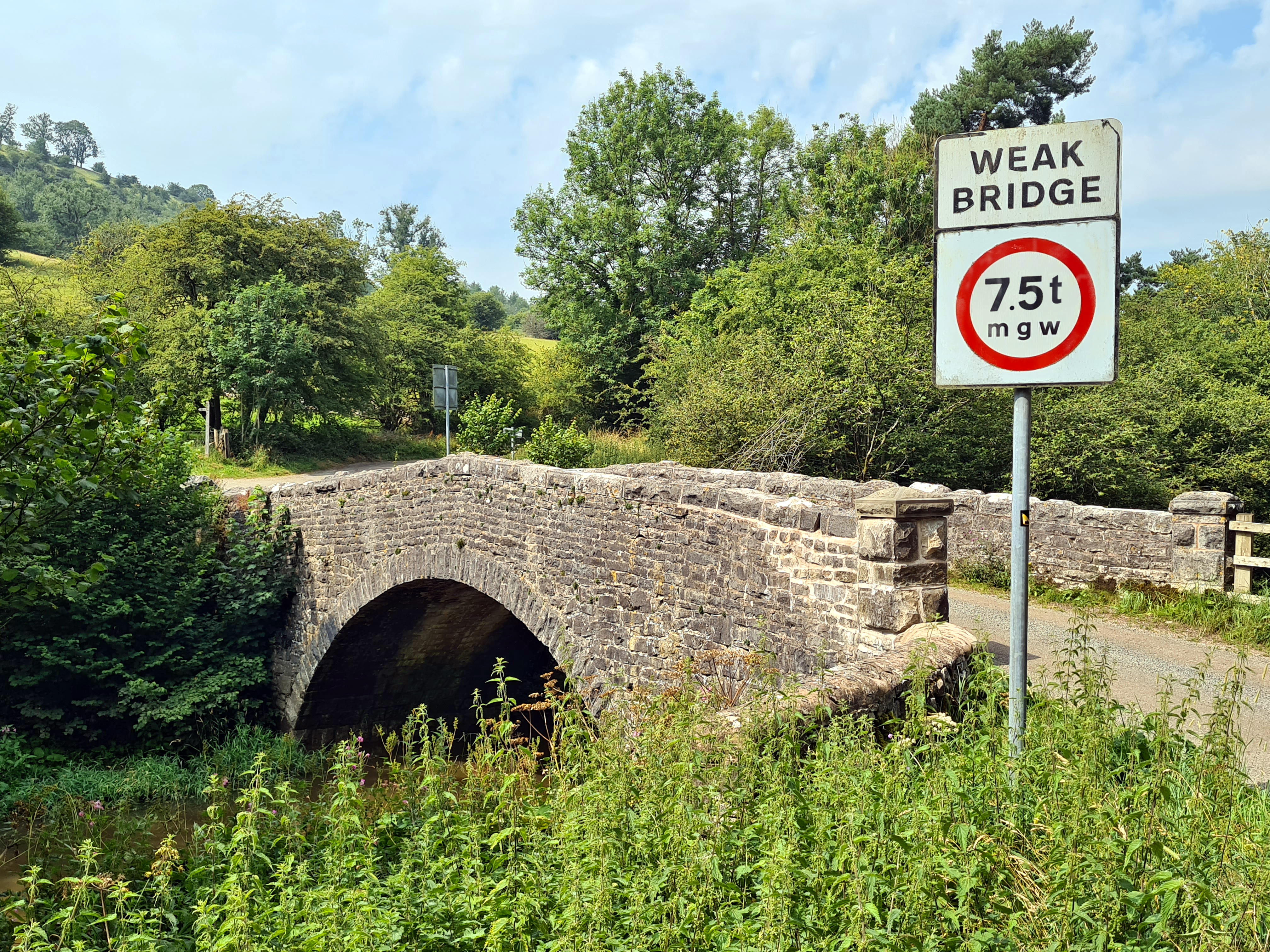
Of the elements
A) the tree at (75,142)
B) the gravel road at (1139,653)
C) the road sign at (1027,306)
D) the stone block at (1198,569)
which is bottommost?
the gravel road at (1139,653)

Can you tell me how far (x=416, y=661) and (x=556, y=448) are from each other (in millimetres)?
4999

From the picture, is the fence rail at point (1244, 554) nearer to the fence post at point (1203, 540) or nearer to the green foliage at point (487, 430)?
the fence post at point (1203, 540)

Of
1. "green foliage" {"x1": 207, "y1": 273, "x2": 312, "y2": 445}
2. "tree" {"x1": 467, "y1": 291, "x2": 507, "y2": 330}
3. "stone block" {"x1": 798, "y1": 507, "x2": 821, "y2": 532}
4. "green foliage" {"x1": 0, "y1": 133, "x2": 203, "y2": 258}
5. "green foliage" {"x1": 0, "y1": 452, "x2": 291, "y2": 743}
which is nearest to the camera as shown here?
"stone block" {"x1": 798, "y1": 507, "x2": 821, "y2": 532}

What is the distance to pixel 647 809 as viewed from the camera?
3.16m

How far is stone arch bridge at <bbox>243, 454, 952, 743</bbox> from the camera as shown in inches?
207

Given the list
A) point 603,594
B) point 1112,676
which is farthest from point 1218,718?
point 603,594

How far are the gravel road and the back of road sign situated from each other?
10.9ft

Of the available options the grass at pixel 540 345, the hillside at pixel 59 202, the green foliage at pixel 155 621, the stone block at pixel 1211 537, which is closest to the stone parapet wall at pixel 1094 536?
the stone block at pixel 1211 537

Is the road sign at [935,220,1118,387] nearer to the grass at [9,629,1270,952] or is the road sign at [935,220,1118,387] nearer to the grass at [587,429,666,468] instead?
the grass at [9,629,1270,952]

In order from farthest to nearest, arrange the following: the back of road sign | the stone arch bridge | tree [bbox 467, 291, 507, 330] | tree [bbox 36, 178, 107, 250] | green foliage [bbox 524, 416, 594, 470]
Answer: tree [bbox 36, 178, 107, 250]
tree [bbox 467, 291, 507, 330]
green foliage [bbox 524, 416, 594, 470]
the stone arch bridge
the back of road sign

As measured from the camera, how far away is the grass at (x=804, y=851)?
2.26 meters

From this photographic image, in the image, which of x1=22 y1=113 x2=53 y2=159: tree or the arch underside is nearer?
the arch underside

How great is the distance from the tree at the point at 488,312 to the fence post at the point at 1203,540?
5659 centimetres

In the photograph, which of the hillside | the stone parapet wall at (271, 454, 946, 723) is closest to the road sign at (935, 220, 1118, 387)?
the stone parapet wall at (271, 454, 946, 723)
